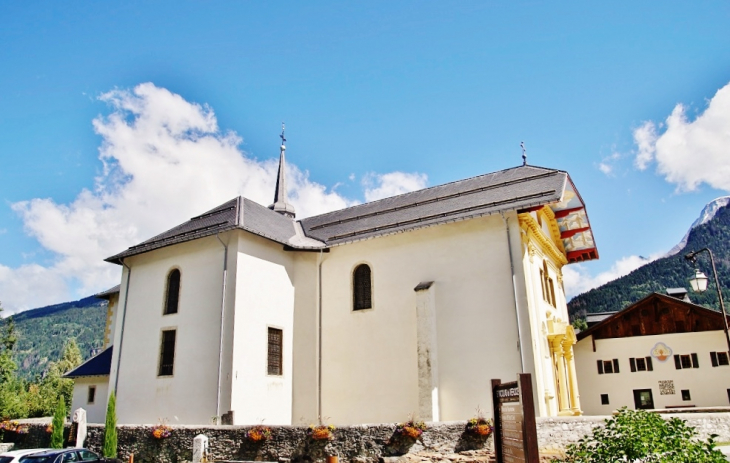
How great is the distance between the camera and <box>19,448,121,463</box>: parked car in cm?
1299

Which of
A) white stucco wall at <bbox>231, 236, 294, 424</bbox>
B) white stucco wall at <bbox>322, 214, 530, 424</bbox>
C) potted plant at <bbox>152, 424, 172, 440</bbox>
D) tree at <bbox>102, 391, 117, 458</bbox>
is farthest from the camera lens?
white stucco wall at <bbox>231, 236, 294, 424</bbox>

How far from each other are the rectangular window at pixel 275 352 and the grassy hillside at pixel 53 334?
14929 centimetres

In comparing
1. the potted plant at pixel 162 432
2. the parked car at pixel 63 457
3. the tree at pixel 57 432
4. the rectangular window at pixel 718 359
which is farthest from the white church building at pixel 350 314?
the rectangular window at pixel 718 359

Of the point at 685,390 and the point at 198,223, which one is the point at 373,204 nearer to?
the point at 198,223

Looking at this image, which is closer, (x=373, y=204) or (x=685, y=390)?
(x=373, y=204)

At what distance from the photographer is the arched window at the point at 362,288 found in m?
21.1

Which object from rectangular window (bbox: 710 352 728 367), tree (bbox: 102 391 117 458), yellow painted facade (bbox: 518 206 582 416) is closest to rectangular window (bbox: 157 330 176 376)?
tree (bbox: 102 391 117 458)

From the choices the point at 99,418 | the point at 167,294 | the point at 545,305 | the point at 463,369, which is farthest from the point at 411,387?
the point at 99,418

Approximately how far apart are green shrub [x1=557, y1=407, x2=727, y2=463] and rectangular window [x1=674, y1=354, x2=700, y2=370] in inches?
1092

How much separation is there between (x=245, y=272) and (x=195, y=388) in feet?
14.7

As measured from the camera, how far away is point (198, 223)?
22.9 metres

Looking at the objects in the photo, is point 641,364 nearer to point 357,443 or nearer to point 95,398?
point 357,443

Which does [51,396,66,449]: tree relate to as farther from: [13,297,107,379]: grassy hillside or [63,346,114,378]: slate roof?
[13,297,107,379]: grassy hillside

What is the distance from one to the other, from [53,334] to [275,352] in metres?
192
